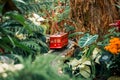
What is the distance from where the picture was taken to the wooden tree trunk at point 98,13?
4250 mm

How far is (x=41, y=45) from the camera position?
3324mm

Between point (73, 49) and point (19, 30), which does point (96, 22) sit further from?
point (19, 30)

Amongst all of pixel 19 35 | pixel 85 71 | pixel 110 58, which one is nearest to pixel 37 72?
pixel 19 35

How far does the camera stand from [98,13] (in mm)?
4273

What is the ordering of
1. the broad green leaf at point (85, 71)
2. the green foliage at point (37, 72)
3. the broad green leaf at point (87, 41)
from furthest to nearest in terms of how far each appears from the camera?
the broad green leaf at point (87, 41), the broad green leaf at point (85, 71), the green foliage at point (37, 72)

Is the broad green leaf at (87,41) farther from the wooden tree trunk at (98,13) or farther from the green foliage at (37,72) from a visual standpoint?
the green foliage at (37,72)

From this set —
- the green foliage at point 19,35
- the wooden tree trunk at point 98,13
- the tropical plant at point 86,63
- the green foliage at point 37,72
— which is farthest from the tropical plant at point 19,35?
the green foliage at point 37,72

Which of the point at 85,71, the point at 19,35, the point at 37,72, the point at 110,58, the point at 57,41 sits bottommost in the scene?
the point at 85,71

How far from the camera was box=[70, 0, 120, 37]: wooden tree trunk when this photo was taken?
4.25 m

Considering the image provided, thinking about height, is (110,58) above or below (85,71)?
above

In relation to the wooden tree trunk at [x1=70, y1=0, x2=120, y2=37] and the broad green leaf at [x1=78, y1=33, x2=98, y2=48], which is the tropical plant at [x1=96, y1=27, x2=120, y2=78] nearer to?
the broad green leaf at [x1=78, y1=33, x2=98, y2=48]

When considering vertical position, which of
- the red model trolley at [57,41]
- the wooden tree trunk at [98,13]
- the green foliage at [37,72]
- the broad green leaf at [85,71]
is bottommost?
the broad green leaf at [85,71]

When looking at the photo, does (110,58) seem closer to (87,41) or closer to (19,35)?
(87,41)

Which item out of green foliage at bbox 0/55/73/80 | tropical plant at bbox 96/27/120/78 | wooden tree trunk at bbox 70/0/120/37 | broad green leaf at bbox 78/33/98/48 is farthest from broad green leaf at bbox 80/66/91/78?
green foliage at bbox 0/55/73/80
